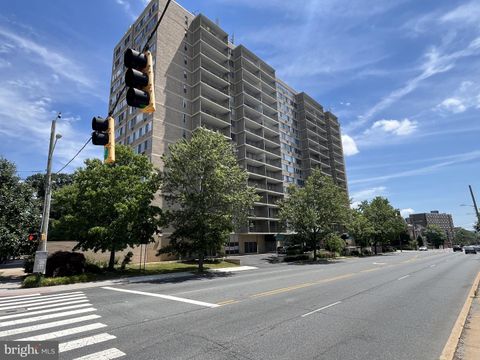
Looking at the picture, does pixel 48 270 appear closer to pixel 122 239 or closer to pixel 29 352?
pixel 122 239

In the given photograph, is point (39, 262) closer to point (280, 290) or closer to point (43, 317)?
point (43, 317)

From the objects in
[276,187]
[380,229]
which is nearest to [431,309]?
[276,187]

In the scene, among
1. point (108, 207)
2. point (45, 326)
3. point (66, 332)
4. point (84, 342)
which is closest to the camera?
point (84, 342)

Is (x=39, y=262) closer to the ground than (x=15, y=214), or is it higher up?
closer to the ground

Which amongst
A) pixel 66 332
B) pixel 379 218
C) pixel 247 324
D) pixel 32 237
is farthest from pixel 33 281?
pixel 379 218

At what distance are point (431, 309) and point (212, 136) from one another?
20.6 meters

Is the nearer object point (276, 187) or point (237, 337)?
point (237, 337)

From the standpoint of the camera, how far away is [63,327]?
772 cm

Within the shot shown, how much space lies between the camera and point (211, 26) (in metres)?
54.4

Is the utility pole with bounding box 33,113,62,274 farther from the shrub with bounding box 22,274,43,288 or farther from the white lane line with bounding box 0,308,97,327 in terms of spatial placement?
the white lane line with bounding box 0,308,97,327

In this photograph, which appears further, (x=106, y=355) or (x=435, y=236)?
(x=435, y=236)

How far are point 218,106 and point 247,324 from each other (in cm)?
4522

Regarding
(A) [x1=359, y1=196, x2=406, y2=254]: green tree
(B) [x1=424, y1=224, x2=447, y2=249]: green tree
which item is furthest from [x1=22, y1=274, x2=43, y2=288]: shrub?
(B) [x1=424, y1=224, x2=447, y2=249]: green tree

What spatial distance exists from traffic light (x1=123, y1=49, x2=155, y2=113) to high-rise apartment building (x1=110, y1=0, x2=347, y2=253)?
98.9 ft
